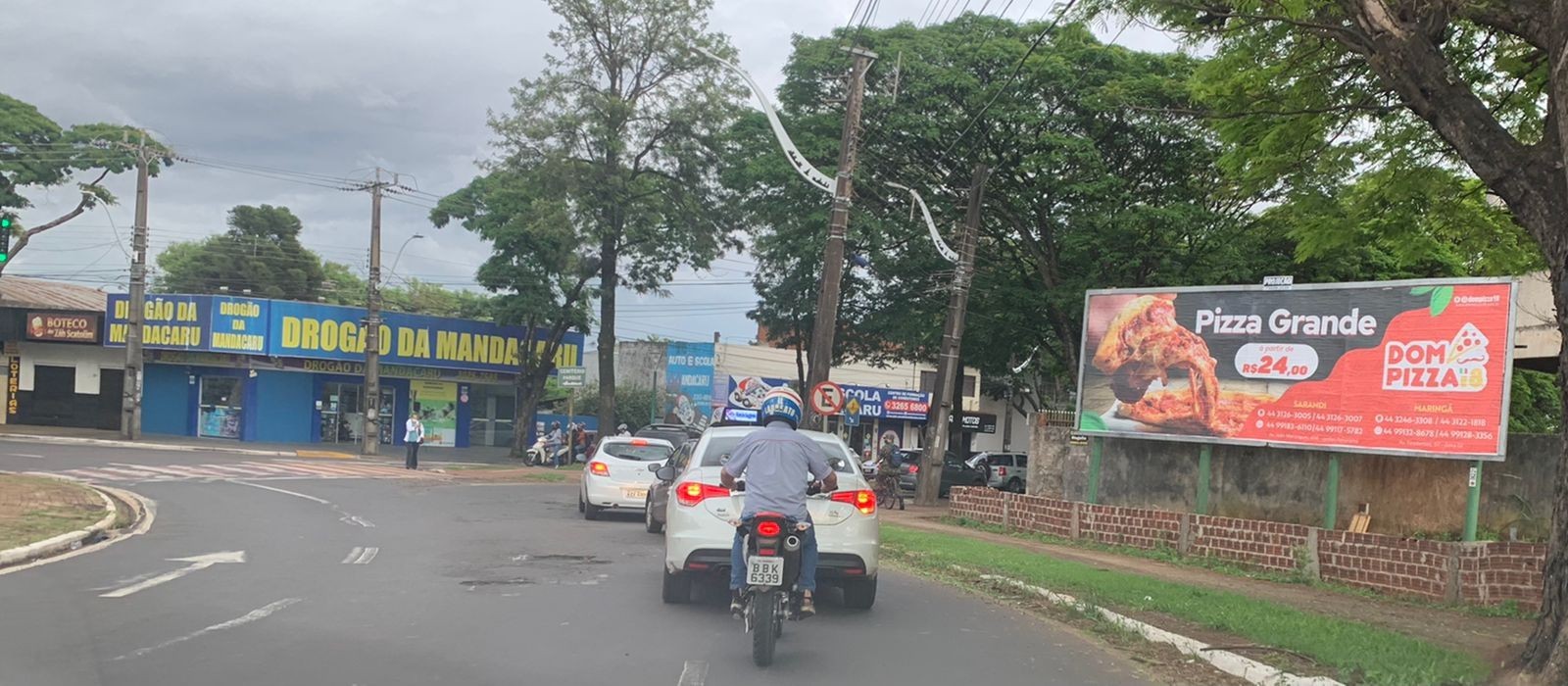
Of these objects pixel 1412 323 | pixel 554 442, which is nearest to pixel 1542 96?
pixel 1412 323

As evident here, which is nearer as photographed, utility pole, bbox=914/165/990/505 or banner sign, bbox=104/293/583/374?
utility pole, bbox=914/165/990/505

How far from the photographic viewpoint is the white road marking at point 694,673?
23.1 ft

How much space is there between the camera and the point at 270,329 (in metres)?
40.9

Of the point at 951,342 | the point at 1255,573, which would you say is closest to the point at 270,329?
the point at 951,342

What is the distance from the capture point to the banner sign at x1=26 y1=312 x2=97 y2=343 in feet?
138

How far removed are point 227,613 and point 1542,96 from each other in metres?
12.7

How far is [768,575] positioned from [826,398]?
45.0 feet

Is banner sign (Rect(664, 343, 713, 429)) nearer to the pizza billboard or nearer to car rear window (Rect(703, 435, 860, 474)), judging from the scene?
the pizza billboard

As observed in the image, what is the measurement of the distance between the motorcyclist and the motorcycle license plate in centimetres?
30

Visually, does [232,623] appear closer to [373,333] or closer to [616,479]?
[616,479]

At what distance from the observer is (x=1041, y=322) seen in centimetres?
3225

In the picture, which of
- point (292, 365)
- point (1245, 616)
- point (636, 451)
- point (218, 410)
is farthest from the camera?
point (218, 410)

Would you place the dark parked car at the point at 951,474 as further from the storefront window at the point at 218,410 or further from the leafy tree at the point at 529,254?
the storefront window at the point at 218,410

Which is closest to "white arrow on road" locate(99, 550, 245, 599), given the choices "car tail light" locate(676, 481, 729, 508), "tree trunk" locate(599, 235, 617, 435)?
"car tail light" locate(676, 481, 729, 508)
